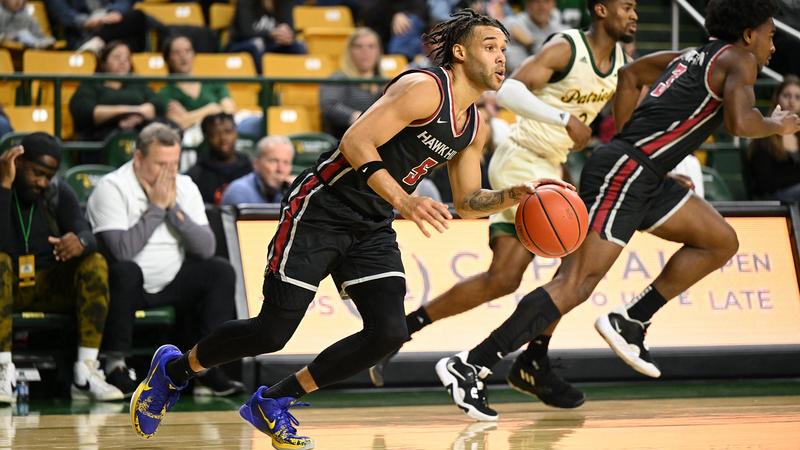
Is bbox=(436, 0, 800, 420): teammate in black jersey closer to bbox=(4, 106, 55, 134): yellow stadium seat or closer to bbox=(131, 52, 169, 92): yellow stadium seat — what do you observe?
bbox=(4, 106, 55, 134): yellow stadium seat

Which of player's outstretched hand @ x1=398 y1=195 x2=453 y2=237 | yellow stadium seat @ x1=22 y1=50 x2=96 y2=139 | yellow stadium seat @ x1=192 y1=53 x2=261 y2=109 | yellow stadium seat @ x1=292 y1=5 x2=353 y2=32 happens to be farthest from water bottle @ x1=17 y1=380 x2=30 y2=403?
yellow stadium seat @ x1=292 y1=5 x2=353 y2=32

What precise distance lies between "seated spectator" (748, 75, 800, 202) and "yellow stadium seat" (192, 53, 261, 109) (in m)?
4.24

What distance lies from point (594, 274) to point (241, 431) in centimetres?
183

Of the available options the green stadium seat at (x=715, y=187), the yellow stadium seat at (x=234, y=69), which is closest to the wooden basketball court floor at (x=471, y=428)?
the green stadium seat at (x=715, y=187)

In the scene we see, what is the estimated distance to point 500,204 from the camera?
4.69m

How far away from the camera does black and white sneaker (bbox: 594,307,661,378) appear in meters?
6.23

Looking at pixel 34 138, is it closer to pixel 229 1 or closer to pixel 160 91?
pixel 160 91

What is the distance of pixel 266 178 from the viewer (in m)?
8.17

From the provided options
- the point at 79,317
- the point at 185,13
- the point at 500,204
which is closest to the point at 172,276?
the point at 79,317

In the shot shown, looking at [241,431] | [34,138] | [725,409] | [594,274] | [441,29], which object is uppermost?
[441,29]

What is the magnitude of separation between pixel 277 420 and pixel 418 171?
1.11 m

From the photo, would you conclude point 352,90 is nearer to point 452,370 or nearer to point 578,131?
point 578,131

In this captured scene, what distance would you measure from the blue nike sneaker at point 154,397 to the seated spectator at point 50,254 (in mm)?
1899

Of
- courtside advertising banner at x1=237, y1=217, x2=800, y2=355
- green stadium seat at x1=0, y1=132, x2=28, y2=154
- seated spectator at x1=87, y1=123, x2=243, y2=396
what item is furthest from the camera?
green stadium seat at x1=0, y1=132, x2=28, y2=154
